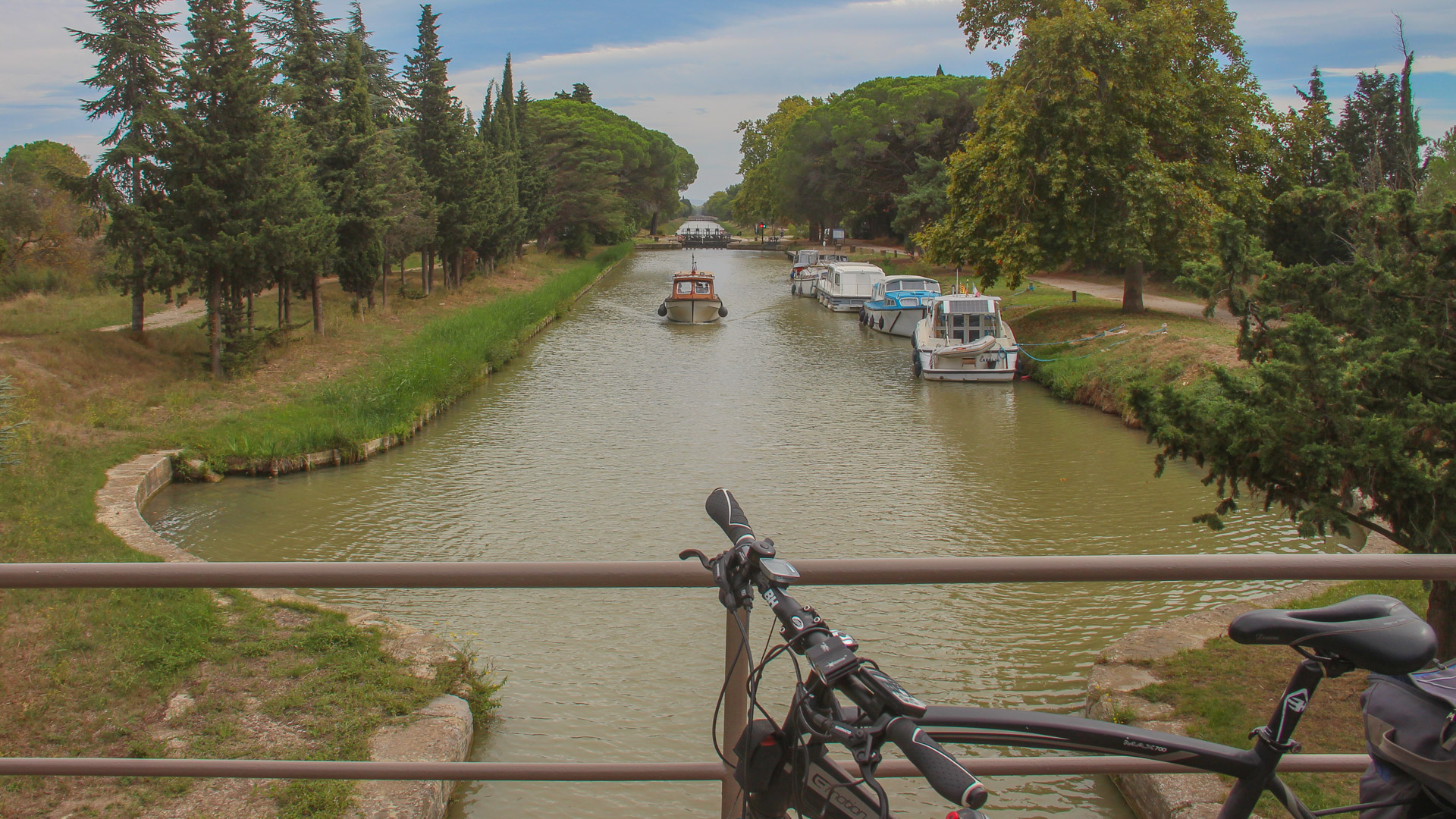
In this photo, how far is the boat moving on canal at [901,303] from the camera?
33.8 metres

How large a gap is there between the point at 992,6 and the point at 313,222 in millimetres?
20587

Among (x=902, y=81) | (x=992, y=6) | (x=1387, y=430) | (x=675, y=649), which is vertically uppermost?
(x=902, y=81)

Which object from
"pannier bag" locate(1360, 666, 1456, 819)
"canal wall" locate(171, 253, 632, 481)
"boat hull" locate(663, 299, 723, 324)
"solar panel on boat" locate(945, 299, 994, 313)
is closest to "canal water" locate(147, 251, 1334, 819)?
"canal wall" locate(171, 253, 632, 481)

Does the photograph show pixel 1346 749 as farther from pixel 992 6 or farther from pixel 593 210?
pixel 593 210

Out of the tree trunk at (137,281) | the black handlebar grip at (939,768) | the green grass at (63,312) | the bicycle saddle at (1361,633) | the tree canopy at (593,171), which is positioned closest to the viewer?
the black handlebar grip at (939,768)

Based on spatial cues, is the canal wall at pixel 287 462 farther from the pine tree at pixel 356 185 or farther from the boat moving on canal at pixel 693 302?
the boat moving on canal at pixel 693 302

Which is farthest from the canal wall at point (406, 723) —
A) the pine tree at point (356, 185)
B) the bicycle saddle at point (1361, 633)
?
the pine tree at point (356, 185)

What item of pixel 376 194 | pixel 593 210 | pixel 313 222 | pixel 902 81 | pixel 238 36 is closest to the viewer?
pixel 238 36

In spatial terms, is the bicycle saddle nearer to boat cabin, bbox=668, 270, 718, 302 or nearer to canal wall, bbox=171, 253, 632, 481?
canal wall, bbox=171, 253, 632, 481

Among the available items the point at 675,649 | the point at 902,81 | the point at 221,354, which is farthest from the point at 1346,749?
the point at 902,81

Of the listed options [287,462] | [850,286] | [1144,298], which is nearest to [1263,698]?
[287,462]

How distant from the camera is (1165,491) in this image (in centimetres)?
1555

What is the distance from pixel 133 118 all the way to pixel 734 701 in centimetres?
2174

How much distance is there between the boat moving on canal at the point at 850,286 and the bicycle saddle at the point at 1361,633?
39.9 m
